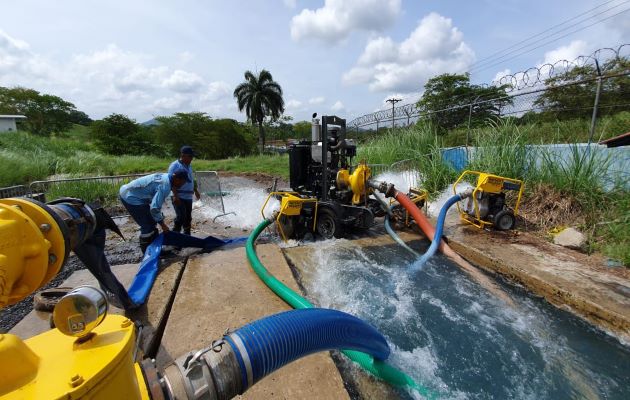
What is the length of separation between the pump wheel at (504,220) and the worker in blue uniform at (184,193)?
492cm

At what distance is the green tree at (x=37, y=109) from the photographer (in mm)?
33625

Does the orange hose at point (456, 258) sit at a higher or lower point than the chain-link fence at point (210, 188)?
lower

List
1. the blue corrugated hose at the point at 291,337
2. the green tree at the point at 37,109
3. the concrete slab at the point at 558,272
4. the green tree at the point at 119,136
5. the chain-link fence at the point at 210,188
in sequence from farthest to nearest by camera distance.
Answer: the green tree at the point at 37,109 < the green tree at the point at 119,136 < the chain-link fence at the point at 210,188 < the concrete slab at the point at 558,272 < the blue corrugated hose at the point at 291,337

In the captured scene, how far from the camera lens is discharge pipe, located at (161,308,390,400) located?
3.59 feet

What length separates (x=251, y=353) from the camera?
124cm

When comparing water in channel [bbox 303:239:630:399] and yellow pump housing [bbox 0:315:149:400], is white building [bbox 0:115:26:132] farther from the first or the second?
yellow pump housing [bbox 0:315:149:400]

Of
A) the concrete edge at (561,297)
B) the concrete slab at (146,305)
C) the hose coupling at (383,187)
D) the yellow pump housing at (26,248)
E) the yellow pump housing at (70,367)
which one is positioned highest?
the yellow pump housing at (26,248)

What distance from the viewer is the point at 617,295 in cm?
321

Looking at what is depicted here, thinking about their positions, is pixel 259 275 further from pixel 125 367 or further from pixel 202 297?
pixel 125 367

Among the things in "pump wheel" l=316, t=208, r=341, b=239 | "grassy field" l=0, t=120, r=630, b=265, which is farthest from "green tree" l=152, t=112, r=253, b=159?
"pump wheel" l=316, t=208, r=341, b=239

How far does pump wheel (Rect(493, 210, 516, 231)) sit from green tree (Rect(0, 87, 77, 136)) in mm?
44712

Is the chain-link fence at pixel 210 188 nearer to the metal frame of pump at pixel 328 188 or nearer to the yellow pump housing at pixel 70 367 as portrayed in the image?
the metal frame of pump at pixel 328 188

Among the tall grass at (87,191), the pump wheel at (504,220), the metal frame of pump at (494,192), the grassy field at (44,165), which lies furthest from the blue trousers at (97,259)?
the grassy field at (44,165)

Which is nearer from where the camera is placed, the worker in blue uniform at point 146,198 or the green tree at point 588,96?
the worker in blue uniform at point 146,198
